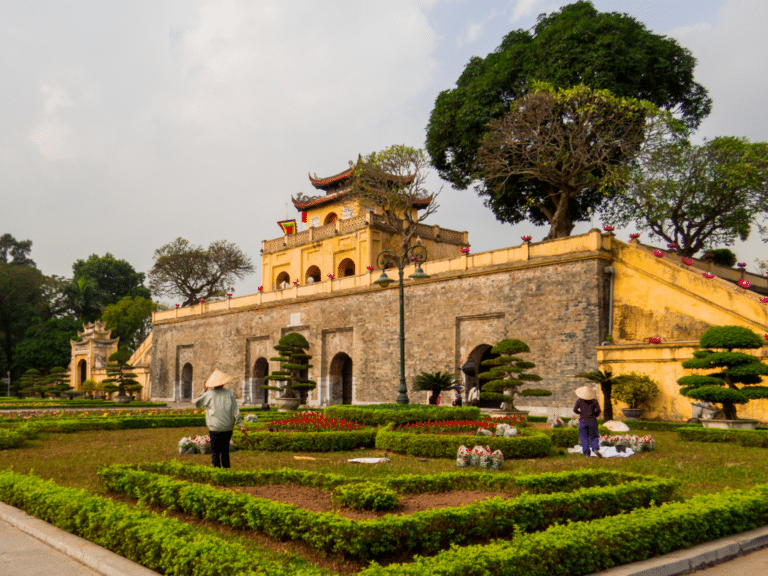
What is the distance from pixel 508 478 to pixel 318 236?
3070 centimetres

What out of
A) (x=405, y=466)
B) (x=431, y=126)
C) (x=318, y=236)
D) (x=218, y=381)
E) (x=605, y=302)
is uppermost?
(x=431, y=126)

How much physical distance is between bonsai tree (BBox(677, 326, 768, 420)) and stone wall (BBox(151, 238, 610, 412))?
18.6 ft

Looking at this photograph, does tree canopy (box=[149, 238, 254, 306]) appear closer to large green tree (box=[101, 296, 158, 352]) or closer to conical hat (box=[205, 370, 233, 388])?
large green tree (box=[101, 296, 158, 352])

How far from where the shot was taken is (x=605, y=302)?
18.8 m

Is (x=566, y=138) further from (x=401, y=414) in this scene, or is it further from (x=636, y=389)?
(x=401, y=414)

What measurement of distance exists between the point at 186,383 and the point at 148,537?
35342mm

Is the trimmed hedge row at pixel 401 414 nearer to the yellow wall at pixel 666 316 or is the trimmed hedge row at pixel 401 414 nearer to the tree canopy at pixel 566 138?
the yellow wall at pixel 666 316

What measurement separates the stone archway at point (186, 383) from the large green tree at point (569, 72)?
2041 cm

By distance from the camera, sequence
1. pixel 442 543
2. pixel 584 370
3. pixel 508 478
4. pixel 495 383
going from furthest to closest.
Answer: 1. pixel 584 370
2. pixel 495 383
3. pixel 508 478
4. pixel 442 543

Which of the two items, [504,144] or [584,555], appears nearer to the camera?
[584,555]

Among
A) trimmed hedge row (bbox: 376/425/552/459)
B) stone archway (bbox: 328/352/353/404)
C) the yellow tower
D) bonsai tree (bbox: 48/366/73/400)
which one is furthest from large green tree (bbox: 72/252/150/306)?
trimmed hedge row (bbox: 376/425/552/459)

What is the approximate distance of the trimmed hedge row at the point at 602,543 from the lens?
3785 mm

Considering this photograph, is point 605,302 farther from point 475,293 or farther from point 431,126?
point 431,126

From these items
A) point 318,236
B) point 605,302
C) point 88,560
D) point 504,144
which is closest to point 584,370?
point 605,302
